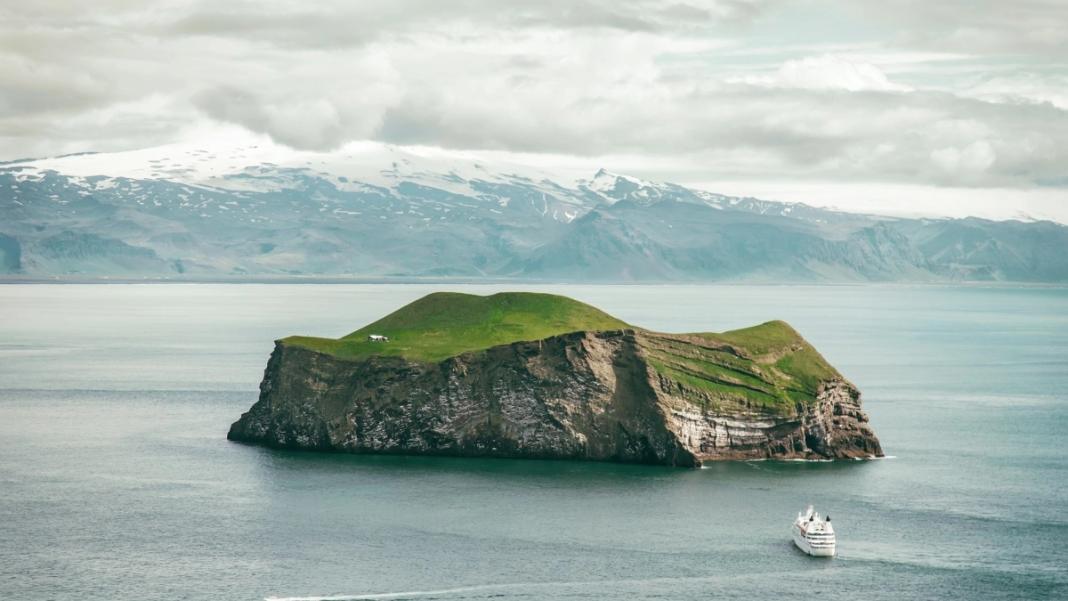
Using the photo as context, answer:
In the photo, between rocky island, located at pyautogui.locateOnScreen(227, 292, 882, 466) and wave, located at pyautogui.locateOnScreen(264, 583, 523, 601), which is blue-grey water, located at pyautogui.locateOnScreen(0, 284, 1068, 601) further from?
rocky island, located at pyautogui.locateOnScreen(227, 292, 882, 466)

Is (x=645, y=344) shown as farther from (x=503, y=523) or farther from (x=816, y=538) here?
(x=816, y=538)

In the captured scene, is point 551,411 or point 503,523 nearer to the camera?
point 503,523

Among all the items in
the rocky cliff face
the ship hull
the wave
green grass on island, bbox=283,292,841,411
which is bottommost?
the wave

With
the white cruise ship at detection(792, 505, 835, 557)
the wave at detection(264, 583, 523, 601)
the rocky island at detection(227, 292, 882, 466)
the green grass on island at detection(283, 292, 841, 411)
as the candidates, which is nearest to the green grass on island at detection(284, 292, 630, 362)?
the green grass on island at detection(283, 292, 841, 411)

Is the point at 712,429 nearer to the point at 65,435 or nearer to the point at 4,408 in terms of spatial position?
the point at 65,435

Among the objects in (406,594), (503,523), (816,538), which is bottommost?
(406,594)

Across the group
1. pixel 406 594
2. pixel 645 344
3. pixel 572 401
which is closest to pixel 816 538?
pixel 406 594
